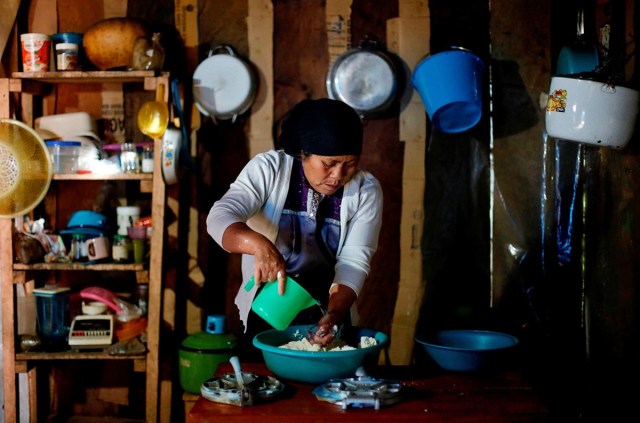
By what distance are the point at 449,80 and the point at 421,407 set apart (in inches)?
84.5

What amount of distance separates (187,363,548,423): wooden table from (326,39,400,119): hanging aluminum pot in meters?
2.03

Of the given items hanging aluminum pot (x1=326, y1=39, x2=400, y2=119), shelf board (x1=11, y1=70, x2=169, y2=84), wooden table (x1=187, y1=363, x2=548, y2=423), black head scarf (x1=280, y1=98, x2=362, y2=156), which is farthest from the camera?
hanging aluminum pot (x1=326, y1=39, x2=400, y2=119)

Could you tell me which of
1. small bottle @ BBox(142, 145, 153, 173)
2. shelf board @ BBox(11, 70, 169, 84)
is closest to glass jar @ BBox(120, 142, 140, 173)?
small bottle @ BBox(142, 145, 153, 173)

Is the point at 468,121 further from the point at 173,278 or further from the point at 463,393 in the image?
the point at 463,393

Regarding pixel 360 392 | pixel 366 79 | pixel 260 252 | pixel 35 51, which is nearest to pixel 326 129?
pixel 260 252

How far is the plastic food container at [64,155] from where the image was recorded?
393cm

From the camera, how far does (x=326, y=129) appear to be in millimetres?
2588

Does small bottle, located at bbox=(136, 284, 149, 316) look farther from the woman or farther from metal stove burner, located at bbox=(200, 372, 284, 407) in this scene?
metal stove burner, located at bbox=(200, 372, 284, 407)

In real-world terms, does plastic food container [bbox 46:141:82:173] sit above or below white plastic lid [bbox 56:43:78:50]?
below

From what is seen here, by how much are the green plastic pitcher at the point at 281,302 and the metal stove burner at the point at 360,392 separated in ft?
0.80

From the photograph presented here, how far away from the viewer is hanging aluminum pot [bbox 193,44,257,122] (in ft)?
13.4

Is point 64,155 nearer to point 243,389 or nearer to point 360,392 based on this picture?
point 243,389

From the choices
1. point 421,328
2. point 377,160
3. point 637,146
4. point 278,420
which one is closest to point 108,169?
point 377,160

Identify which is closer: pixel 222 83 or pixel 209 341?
pixel 209 341
